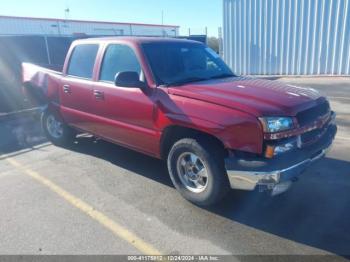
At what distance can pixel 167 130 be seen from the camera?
4.05 meters

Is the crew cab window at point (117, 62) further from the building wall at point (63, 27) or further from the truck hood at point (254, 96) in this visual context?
the building wall at point (63, 27)

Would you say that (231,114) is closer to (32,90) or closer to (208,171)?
(208,171)

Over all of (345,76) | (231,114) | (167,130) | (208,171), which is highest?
(231,114)

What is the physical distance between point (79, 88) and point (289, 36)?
36.7 ft

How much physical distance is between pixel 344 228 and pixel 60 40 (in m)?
13.9

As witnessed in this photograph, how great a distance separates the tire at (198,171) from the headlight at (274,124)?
611mm

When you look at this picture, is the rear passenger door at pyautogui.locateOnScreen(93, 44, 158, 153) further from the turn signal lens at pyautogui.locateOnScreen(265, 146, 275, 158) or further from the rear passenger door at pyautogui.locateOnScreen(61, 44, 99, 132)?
the turn signal lens at pyautogui.locateOnScreen(265, 146, 275, 158)

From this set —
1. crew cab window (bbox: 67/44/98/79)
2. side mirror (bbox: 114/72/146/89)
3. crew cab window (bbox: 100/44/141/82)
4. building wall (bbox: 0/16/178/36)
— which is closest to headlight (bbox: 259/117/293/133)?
side mirror (bbox: 114/72/146/89)

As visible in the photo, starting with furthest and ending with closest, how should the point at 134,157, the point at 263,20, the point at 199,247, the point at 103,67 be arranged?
1. the point at 263,20
2. the point at 134,157
3. the point at 103,67
4. the point at 199,247

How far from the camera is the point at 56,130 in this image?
21.2ft

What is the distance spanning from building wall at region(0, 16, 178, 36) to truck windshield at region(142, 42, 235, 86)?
19754 millimetres

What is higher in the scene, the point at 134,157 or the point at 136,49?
the point at 136,49

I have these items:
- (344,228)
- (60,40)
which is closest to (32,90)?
(344,228)

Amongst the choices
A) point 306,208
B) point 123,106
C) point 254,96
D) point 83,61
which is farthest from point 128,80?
point 306,208
